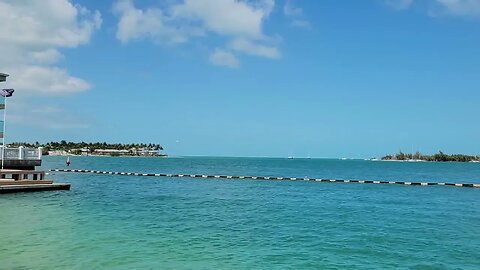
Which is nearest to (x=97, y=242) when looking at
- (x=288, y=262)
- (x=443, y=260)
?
(x=288, y=262)

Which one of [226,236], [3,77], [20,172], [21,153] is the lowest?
[226,236]

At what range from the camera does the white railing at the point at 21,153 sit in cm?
3734

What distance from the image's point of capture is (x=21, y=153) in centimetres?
3806

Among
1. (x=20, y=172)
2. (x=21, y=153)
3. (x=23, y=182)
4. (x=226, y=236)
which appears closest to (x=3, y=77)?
(x=21, y=153)

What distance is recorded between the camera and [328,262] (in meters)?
15.2

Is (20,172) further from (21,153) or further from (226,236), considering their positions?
(226,236)

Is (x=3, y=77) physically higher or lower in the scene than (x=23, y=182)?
higher

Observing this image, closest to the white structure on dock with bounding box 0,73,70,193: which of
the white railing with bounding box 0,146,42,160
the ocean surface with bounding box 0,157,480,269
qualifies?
the white railing with bounding box 0,146,42,160

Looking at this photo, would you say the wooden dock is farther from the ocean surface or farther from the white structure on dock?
the ocean surface

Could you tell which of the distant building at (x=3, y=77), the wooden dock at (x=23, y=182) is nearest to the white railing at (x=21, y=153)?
the wooden dock at (x=23, y=182)

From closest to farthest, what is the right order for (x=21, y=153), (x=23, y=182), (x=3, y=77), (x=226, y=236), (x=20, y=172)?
(x=226, y=236), (x=23, y=182), (x=20, y=172), (x=21, y=153), (x=3, y=77)

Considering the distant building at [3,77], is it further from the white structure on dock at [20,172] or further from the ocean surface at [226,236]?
the ocean surface at [226,236]

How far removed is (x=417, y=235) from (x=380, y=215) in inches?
305

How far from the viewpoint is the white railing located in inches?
1470
